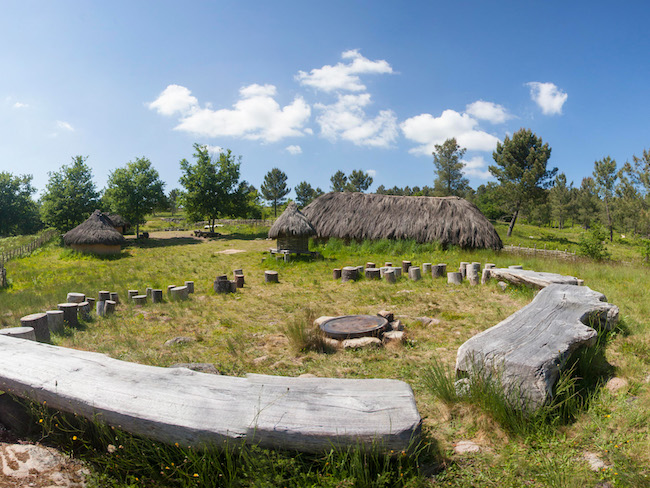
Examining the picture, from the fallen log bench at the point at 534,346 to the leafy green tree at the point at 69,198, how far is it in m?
30.6

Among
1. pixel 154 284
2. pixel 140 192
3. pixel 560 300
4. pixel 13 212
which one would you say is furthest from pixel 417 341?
pixel 13 212

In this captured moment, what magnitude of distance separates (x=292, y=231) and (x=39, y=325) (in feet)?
33.9

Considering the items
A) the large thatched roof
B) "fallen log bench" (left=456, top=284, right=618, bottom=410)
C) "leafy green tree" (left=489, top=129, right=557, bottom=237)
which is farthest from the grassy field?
"leafy green tree" (left=489, top=129, right=557, bottom=237)

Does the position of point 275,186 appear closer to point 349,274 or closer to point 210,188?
point 210,188

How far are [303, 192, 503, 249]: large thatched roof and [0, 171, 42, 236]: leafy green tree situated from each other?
35945mm

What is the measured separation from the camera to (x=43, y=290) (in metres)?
10.3

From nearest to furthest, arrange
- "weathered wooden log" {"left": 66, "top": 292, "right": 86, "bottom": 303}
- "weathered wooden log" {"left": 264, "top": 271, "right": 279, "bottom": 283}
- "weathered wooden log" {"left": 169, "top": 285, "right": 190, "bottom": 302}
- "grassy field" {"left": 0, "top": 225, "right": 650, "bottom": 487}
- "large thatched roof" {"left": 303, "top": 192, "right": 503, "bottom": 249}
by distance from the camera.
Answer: "grassy field" {"left": 0, "top": 225, "right": 650, "bottom": 487}, "weathered wooden log" {"left": 66, "top": 292, "right": 86, "bottom": 303}, "weathered wooden log" {"left": 169, "top": 285, "right": 190, "bottom": 302}, "weathered wooden log" {"left": 264, "top": 271, "right": 279, "bottom": 283}, "large thatched roof" {"left": 303, "top": 192, "right": 503, "bottom": 249}

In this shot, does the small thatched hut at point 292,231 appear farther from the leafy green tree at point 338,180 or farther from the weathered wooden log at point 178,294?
the leafy green tree at point 338,180

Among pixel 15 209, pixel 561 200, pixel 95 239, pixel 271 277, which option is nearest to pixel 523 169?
pixel 561 200

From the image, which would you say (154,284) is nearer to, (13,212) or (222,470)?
(222,470)

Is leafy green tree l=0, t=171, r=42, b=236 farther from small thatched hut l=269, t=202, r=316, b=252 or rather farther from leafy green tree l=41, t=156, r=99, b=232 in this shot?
small thatched hut l=269, t=202, r=316, b=252

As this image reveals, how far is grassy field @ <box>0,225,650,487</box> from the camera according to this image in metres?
2.30

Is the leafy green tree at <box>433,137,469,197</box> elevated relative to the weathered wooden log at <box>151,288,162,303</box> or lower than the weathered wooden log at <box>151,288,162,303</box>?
elevated

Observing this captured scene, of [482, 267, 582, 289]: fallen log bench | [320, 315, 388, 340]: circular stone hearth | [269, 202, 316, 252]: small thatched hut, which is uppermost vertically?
[269, 202, 316, 252]: small thatched hut
